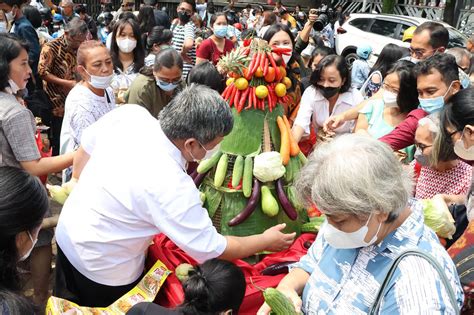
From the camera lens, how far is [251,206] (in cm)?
235

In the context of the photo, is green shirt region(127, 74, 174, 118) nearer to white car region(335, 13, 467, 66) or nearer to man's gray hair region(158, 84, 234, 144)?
man's gray hair region(158, 84, 234, 144)

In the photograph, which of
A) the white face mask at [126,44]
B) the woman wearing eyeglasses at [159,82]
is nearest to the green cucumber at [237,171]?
the woman wearing eyeglasses at [159,82]

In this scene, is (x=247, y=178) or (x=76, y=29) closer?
(x=247, y=178)

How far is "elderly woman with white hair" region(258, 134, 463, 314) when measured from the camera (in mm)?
1383

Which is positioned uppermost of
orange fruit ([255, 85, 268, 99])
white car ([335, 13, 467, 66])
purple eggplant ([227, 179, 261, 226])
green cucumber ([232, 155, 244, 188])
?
orange fruit ([255, 85, 268, 99])

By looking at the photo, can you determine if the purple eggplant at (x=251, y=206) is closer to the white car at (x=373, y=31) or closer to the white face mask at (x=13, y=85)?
the white face mask at (x=13, y=85)

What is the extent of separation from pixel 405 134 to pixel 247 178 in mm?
1050

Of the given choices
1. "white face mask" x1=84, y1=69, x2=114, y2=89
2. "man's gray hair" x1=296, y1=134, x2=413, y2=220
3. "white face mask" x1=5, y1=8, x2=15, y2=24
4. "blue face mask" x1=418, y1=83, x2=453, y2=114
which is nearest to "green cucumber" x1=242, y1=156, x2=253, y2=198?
"man's gray hair" x1=296, y1=134, x2=413, y2=220

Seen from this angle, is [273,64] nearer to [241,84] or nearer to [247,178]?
[241,84]

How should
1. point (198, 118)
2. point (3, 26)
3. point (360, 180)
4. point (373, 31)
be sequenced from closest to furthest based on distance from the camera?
point (360, 180)
point (198, 118)
point (3, 26)
point (373, 31)

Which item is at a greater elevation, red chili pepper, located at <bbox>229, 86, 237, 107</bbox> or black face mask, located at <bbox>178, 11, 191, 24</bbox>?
red chili pepper, located at <bbox>229, 86, 237, 107</bbox>

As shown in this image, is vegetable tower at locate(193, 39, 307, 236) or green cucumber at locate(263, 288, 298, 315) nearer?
green cucumber at locate(263, 288, 298, 315)

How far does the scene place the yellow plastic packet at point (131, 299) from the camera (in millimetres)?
1938

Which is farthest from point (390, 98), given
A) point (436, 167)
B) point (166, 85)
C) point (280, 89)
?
point (166, 85)
